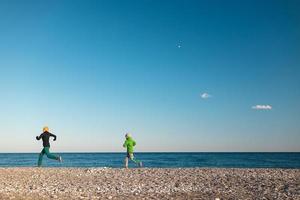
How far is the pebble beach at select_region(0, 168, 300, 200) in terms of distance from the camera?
47.0 ft

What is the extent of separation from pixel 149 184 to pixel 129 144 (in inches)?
365

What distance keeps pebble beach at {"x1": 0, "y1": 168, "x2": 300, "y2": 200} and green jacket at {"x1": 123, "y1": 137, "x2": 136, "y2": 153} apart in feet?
14.3

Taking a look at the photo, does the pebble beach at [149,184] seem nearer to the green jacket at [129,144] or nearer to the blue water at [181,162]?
the green jacket at [129,144]

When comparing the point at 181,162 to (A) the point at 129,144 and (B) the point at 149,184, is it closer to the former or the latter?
(A) the point at 129,144

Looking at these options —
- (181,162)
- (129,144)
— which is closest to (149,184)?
(129,144)

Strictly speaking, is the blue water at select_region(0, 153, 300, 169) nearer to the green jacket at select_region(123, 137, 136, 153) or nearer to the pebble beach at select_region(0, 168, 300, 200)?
the green jacket at select_region(123, 137, 136, 153)

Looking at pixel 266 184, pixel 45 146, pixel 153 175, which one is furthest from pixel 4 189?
pixel 266 184

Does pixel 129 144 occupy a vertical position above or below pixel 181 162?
above

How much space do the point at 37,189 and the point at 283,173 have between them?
12520mm

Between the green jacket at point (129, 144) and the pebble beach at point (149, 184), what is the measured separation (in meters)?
4.34

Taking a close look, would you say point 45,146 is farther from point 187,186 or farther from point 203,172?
point 187,186

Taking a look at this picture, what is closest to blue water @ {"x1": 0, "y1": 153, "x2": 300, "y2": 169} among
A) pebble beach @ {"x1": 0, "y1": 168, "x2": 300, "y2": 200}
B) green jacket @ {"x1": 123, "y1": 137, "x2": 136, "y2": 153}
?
green jacket @ {"x1": 123, "y1": 137, "x2": 136, "y2": 153}

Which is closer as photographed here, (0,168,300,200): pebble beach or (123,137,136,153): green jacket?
(0,168,300,200): pebble beach

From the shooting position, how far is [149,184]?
16.6 metres
